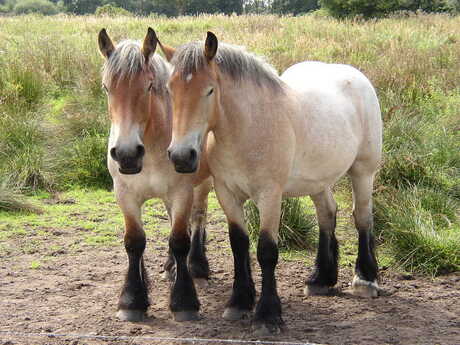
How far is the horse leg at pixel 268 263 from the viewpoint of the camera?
12.6ft

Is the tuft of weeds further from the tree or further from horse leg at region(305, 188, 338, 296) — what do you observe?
the tree

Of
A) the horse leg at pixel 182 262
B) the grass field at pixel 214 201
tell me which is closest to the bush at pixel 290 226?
the grass field at pixel 214 201

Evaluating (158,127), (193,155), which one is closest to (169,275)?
(158,127)

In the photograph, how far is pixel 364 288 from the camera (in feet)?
15.4

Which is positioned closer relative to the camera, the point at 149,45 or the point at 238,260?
the point at 149,45

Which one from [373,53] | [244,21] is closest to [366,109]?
[373,53]

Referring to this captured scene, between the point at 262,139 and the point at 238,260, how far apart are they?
89 centimetres

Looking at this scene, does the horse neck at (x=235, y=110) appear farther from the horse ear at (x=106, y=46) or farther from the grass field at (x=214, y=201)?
the grass field at (x=214, y=201)

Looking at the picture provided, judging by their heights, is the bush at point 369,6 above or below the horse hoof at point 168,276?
above

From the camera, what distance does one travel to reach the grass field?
557 cm

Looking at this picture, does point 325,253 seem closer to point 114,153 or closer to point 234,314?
point 234,314

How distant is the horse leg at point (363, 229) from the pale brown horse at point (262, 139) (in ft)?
0.03

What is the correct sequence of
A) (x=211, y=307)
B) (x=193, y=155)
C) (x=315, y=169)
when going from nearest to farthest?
(x=193, y=155), (x=315, y=169), (x=211, y=307)

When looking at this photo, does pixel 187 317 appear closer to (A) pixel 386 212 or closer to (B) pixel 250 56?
(B) pixel 250 56
